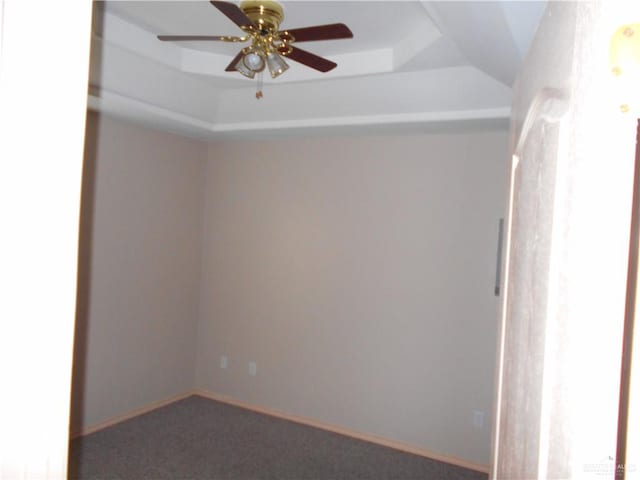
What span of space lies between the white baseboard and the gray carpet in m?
0.06

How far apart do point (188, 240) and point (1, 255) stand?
3981 millimetres

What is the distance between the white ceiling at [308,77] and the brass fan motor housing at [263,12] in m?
0.74

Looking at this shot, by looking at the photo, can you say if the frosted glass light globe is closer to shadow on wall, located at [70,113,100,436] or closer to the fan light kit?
the fan light kit

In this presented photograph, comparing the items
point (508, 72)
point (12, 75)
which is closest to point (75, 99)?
point (12, 75)

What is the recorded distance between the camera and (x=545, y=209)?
0.77 m

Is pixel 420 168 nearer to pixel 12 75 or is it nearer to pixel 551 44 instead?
pixel 551 44

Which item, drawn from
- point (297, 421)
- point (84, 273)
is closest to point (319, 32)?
point (84, 273)

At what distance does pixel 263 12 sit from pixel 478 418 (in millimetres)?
2972

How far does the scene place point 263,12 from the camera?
6.02 ft

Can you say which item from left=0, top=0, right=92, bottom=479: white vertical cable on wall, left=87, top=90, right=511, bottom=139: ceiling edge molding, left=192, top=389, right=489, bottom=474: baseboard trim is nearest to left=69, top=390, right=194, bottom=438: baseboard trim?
left=192, top=389, right=489, bottom=474: baseboard trim

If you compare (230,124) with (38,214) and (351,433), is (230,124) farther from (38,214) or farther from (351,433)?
(38,214)

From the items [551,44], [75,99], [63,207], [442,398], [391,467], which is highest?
[551,44]

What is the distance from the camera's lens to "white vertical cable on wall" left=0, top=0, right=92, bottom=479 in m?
0.49

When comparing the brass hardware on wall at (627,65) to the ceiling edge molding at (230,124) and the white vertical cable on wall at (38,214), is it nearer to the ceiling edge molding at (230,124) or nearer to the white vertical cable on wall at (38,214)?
the white vertical cable on wall at (38,214)
